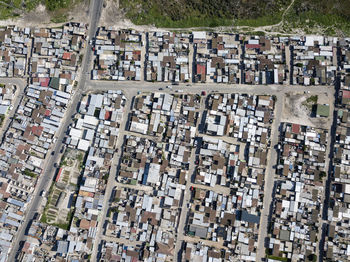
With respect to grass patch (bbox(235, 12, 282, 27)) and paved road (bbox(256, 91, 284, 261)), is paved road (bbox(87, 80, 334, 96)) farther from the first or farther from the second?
grass patch (bbox(235, 12, 282, 27))

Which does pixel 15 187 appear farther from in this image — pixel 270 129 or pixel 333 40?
pixel 333 40

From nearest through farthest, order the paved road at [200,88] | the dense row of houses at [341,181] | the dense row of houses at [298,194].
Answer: the dense row of houses at [341,181]
the dense row of houses at [298,194]
the paved road at [200,88]

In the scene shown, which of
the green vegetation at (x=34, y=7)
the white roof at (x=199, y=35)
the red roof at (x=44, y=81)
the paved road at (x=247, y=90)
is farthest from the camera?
the green vegetation at (x=34, y=7)

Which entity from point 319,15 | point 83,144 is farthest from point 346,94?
point 83,144

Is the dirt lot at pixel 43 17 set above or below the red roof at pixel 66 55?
above

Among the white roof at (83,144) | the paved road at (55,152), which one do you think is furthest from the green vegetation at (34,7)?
the white roof at (83,144)

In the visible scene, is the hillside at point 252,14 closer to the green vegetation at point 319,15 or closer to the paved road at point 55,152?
the green vegetation at point 319,15
